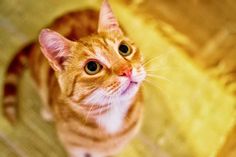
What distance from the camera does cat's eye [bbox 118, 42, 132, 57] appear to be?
3.74ft

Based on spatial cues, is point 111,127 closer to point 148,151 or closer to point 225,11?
point 148,151

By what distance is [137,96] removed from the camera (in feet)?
4.29

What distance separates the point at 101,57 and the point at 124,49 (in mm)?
76

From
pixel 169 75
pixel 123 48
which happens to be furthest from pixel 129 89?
pixel 169 75

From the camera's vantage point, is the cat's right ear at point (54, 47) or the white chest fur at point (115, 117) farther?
the white chest fur at point (115, 117)

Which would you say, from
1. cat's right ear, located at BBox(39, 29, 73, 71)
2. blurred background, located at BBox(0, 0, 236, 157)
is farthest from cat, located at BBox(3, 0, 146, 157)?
blurred background, located at BBox(0, 0, 236, 157)

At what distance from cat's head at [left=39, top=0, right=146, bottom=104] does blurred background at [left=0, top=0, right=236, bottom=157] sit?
1.37 ft

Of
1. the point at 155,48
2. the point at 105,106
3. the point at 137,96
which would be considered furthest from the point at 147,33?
the point at 105,106

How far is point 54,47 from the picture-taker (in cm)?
112

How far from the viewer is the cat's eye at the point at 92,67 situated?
3.63 feet

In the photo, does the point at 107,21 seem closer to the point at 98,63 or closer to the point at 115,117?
the point at 98,63

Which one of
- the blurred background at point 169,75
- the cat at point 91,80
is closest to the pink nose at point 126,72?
the cat at point 91,80

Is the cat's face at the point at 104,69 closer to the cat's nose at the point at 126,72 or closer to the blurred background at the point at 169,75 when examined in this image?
the cat's nose at the point at 126,72

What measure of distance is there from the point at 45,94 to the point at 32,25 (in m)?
0.42
